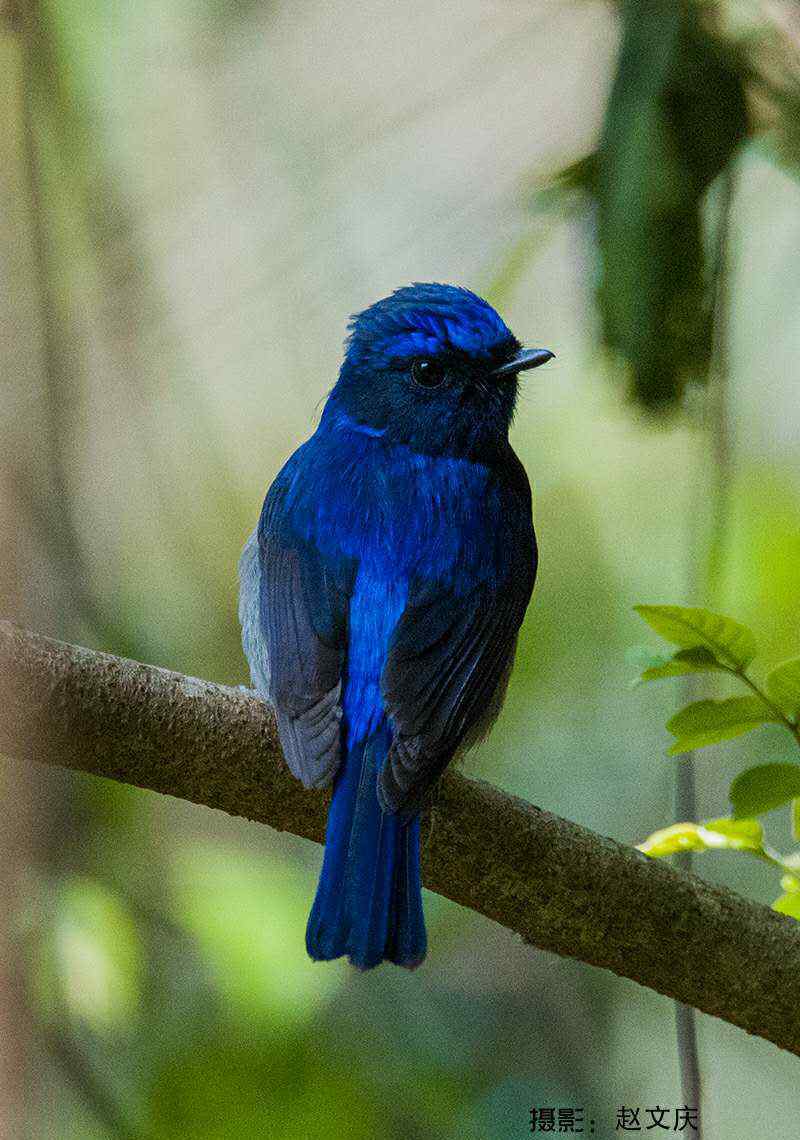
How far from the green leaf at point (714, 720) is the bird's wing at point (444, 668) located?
60cm

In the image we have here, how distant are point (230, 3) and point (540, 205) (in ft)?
Answer: 6.28

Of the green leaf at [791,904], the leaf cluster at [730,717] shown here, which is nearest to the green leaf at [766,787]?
the leaf cluster at [730,717]

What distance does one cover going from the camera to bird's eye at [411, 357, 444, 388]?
3.35 meters

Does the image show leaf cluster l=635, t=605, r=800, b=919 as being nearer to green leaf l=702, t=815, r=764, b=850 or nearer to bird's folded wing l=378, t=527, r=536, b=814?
green leaf l=702, t=815, r=764, b=850

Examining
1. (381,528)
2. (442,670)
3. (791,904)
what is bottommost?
(791,904)

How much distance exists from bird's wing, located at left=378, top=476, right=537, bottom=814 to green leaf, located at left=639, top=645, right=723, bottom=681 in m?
0.61

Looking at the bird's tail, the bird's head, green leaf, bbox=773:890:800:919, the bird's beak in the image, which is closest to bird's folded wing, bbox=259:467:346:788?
the bird's tail

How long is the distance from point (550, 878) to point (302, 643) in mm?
674

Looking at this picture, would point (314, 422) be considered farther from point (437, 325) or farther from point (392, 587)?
point (392, 587)

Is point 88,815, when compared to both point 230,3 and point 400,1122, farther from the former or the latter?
point 230,3

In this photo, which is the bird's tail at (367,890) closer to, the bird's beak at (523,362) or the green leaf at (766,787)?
the green leaf at (766,787)

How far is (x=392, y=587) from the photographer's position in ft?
9.58

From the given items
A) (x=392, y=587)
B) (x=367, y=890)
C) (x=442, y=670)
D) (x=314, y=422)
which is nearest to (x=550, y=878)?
(x=367, y=890)

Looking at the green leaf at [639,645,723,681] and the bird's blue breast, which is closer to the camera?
the green leaf at [639,645,723,681]
